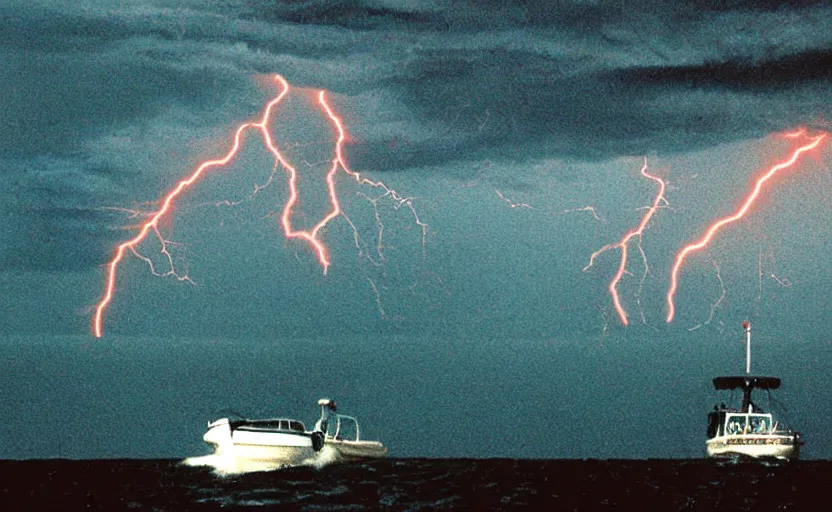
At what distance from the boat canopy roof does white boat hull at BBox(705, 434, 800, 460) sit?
171 inches

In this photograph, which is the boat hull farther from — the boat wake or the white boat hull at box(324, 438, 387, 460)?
the white boat hull at box(324, 438, 387, 460)

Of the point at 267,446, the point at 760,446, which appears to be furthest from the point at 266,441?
the point at 760,446

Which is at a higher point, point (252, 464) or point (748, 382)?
point (748, 382)

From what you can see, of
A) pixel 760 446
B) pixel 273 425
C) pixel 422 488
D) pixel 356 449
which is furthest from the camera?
pixel 760 446

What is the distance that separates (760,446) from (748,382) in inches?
210

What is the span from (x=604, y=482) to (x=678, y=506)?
16987mm

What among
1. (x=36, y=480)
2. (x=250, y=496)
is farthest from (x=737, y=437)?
(x=36, y=480)

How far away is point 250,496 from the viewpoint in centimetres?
5916

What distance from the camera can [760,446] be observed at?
271 feet

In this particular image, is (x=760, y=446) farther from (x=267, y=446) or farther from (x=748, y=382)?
(x=267, y=446)

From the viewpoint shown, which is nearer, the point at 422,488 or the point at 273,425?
the point at 422,488

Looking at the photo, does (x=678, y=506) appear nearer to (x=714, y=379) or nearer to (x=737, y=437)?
(x=737, y=437)

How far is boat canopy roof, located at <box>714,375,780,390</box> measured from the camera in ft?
284

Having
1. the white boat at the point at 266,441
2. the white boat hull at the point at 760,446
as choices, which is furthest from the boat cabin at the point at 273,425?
the white boat hull at the point at 760,446
